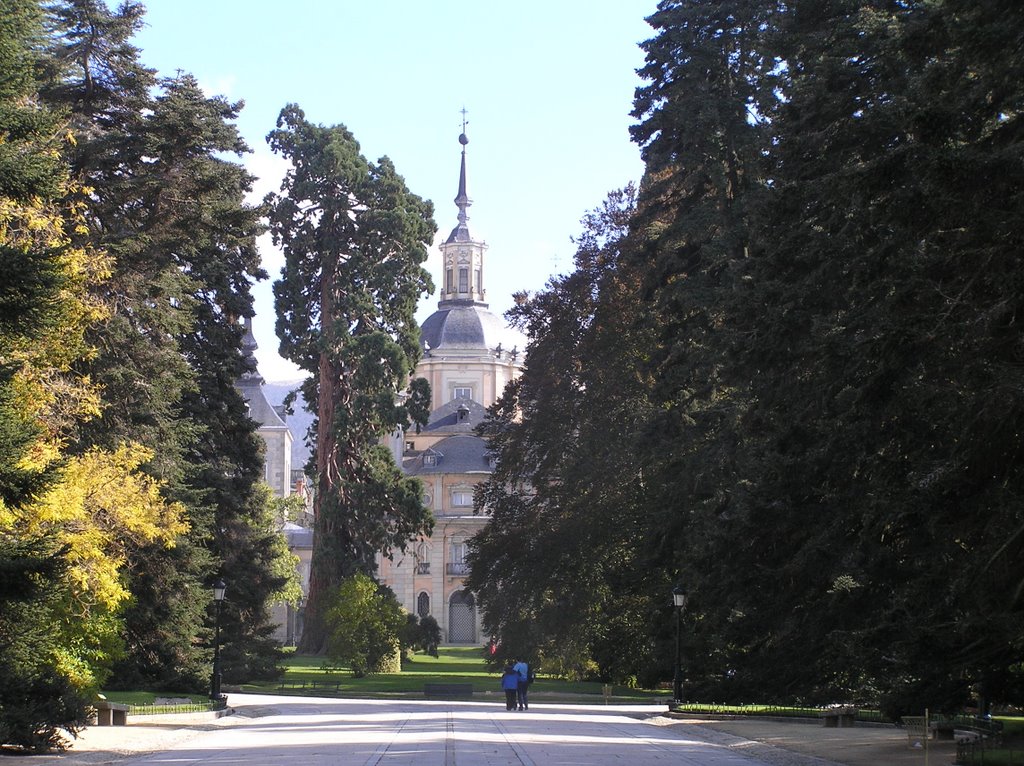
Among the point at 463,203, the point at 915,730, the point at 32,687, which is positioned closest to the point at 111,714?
the point at 32,687

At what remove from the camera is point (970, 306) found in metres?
15.9

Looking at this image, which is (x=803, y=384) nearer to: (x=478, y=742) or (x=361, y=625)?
(x=478, y=742)

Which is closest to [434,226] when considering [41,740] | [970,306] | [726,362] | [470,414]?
[726,362]

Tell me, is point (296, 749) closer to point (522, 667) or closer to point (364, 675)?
point (522, 667)

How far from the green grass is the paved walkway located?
383 inches

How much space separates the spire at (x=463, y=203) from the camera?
124 meters

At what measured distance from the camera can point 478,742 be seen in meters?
22.5

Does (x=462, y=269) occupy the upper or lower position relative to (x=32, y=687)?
upper

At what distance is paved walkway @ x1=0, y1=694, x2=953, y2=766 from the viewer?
19.4 metres

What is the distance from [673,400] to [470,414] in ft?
239

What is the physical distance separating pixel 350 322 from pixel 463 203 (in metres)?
74.8

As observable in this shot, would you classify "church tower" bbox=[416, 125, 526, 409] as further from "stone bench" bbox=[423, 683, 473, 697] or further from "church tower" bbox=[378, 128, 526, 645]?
"stone bench" bbox=[423, 683, 473, 697]

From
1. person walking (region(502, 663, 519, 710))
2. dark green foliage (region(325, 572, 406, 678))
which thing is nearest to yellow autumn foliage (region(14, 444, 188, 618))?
person walking (region(502, 663, 519, 710))

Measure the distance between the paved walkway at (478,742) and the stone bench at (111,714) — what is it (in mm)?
514
